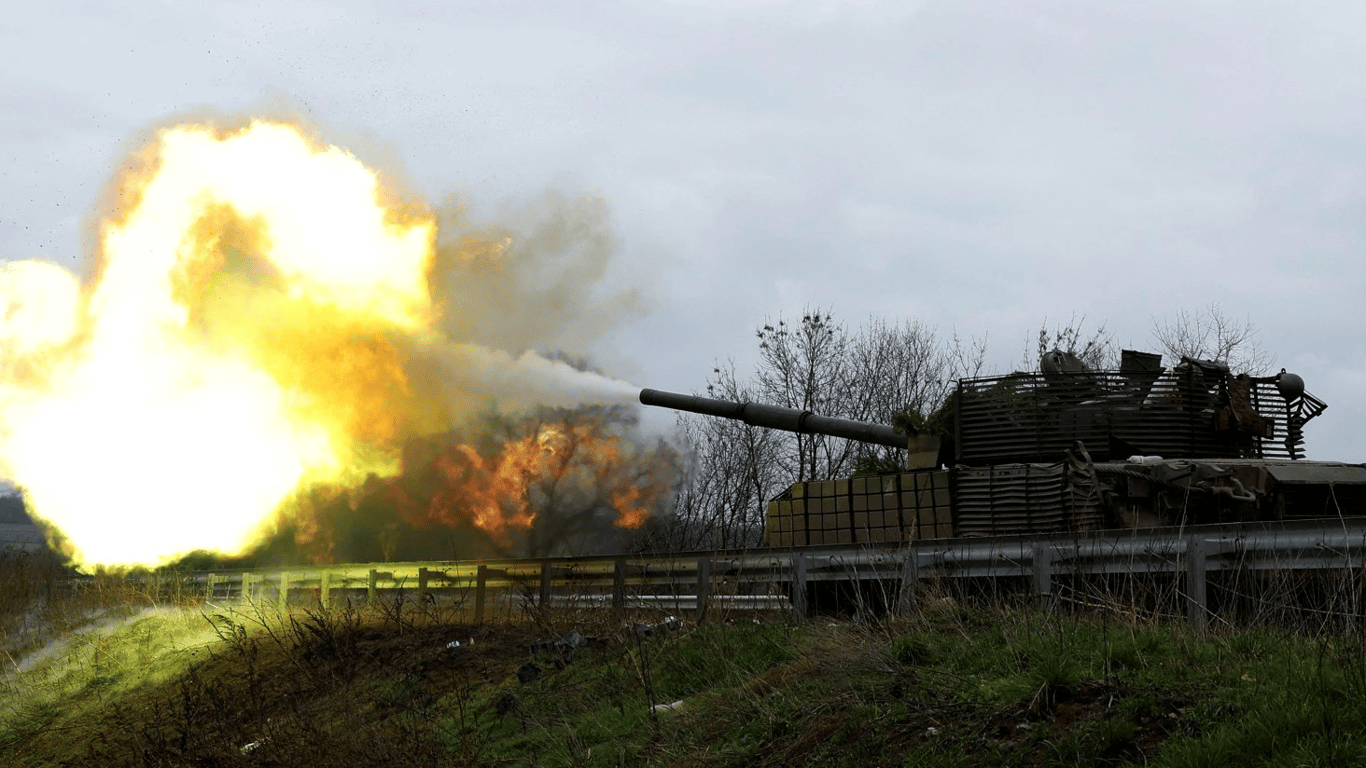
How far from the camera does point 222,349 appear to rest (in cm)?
2798

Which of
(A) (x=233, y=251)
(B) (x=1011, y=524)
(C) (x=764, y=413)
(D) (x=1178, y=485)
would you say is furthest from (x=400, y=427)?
(D) (x=1178, y=485)

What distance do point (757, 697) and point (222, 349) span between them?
70.0 ft

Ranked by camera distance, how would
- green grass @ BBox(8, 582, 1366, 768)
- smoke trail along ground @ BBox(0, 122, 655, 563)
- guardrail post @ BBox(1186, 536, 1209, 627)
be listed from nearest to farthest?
green grass @ BBox(8, 582, 1366, 768)
guardrail post @ BBox(1186, 536, 1209, 627)
smoke trail along ground @ BBox(0, 122, 655, 563)

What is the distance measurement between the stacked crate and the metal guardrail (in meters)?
2.43

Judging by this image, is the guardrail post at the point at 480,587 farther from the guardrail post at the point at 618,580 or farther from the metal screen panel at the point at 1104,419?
the metal screen panel at the point at 1104,419

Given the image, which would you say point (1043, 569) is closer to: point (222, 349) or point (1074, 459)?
point (1074, 459)

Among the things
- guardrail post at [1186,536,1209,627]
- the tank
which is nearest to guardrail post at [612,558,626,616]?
the tank

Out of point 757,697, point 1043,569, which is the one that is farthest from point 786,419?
point 757,697

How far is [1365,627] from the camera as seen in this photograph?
7.89 m

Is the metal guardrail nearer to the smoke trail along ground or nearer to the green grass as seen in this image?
the green grass

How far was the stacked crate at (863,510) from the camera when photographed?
728 inches

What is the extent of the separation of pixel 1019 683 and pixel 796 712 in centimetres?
164

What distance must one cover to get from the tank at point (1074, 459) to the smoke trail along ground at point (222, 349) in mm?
8536

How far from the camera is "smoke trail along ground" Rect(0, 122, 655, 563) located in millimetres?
27156
